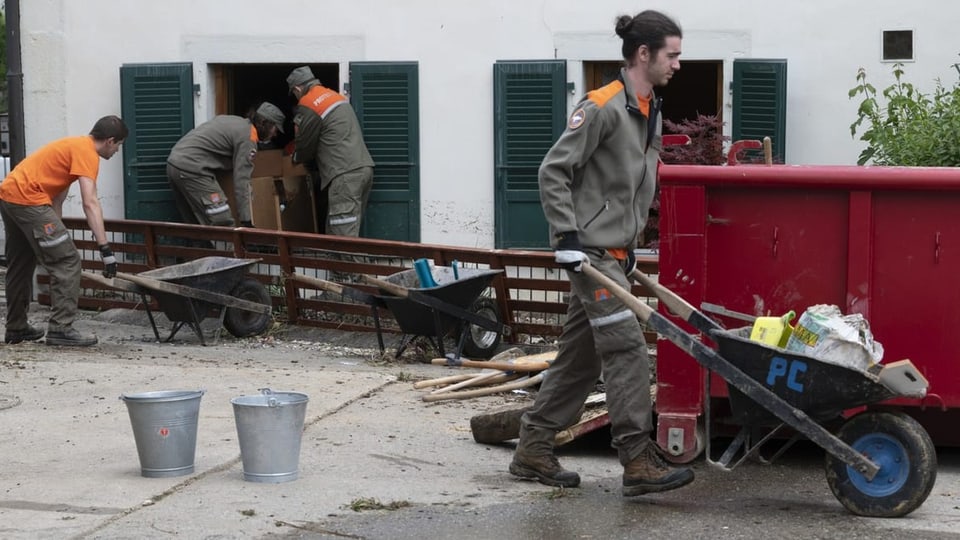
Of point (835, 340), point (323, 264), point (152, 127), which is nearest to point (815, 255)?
point (835, 340)

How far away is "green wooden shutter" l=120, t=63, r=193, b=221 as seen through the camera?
42.9ft

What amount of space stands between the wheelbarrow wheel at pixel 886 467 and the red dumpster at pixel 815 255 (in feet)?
1.88

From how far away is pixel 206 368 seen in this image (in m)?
9.18

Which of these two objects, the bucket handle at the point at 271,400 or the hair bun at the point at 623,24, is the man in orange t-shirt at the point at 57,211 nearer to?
the bucket handle at the point at 271,400

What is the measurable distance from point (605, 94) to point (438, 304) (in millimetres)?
3710

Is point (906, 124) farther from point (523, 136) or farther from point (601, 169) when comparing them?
point (601, 169)

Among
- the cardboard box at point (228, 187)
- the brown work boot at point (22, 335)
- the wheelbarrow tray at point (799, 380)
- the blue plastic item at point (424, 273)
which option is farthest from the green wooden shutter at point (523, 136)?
the wheelbarrow tray at point (799, 380)

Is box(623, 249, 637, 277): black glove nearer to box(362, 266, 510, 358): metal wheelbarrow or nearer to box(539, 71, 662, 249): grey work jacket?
box(539, 71, 662, 249): grey work jacket

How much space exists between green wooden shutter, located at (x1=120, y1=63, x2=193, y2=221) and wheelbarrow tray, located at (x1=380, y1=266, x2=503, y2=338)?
4159mm

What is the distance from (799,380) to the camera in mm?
5477

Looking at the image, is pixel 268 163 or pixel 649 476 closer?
pixel 649 476

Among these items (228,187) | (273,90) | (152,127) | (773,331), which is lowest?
(773,331)

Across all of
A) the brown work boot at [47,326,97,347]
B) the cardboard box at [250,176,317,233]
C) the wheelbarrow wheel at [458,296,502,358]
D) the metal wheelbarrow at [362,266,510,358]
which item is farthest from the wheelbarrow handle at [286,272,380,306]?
the cardboard box at [250,176,317,233]

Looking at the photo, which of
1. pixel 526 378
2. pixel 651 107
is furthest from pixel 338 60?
pixel 651 107
